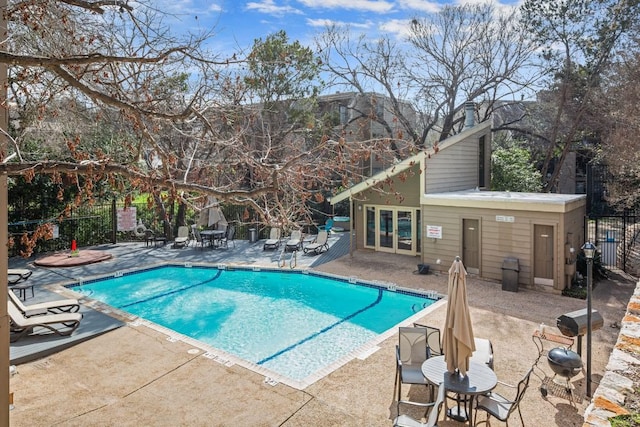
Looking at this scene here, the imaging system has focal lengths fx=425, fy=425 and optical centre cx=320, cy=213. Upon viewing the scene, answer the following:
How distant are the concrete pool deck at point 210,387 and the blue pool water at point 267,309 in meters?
1.56

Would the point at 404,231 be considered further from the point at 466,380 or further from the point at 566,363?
the point at 466,380

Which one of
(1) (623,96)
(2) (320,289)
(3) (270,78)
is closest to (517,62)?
(1) (623,96)

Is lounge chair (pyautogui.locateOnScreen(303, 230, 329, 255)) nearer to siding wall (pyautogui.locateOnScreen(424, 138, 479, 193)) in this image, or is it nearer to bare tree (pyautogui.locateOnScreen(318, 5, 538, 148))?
siding wall (pyautogui.locateOnScreen(424, 138, 479, 193))

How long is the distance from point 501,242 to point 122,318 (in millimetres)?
10955

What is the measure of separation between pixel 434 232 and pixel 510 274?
3.04 metres

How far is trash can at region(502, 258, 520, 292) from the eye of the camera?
1251 centimetres

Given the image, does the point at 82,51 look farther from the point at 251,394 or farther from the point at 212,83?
the point at 251,394

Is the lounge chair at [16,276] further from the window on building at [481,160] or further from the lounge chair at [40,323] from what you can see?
the window on building at [481,160]

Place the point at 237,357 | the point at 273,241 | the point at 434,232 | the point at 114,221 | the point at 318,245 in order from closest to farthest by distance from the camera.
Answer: the point at 237,357, the point at 434,232, the point at 318,245, the point at 273,241, the point at 114,221

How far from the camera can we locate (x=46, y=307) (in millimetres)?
9602

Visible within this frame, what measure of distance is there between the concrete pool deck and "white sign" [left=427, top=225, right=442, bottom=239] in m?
4.88

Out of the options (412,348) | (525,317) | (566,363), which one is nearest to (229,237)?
(525,317)

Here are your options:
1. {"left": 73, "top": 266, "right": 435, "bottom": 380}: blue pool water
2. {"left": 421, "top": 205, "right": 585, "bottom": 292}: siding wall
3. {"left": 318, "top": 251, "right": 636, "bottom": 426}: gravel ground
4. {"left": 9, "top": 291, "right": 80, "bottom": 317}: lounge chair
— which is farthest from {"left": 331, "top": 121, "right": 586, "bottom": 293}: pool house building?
{"left": 9, "top": 291, "right": 80, "bottom": 317}: lounge chair

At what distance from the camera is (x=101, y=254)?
16906 mm
